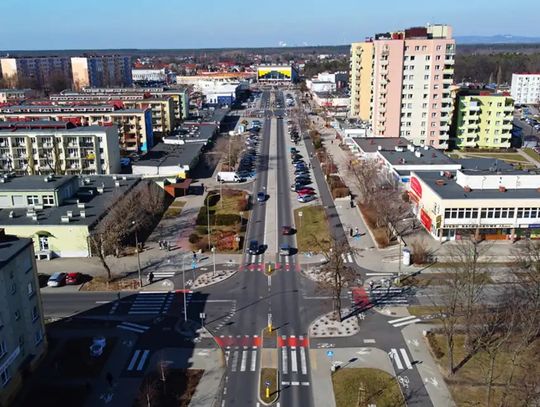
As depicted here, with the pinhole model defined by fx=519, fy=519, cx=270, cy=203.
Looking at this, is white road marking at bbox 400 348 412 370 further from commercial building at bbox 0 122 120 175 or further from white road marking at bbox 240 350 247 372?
commercial building at bbox 0 122 120 175

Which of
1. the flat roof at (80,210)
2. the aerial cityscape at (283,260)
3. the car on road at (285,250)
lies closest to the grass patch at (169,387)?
the aerial cityscape at (283,260)

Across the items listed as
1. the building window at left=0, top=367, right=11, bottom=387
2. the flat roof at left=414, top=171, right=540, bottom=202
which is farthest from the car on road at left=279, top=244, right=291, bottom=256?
the building window at left=0, top=367, right=11, bottom=387

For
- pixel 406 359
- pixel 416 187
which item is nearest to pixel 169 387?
pixel 406 359

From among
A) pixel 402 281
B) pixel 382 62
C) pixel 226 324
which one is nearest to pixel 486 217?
pixel 402 281

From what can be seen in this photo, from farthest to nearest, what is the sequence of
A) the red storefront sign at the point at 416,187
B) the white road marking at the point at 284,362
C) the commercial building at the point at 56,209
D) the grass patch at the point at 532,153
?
1. the grass patch at the point at 532,153
2. the red storefront sign at the point at 416,187
3. the commercial building at the point at 56,209
4. the white road marking at the point at 284,362

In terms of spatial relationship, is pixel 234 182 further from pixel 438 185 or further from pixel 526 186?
pixel 526 186

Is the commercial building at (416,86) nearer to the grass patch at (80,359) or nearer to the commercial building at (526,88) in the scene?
the grass patch at (80,359)
